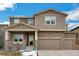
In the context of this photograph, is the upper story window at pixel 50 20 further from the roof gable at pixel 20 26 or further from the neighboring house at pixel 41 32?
the roof gable at pixel 20 26

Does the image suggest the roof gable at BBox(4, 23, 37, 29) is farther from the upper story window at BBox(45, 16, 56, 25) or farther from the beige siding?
the upper story window at BBox(45, 16, 56, 25)

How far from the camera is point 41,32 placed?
22.5 metres

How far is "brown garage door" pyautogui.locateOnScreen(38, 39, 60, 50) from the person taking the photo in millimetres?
20797

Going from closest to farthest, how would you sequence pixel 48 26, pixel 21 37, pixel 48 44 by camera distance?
pixel 48 44, pixel 21 37, pixel 48 26

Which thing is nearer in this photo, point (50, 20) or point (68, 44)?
point (68, 44)

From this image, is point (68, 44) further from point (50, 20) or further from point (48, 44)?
point (50, 20)

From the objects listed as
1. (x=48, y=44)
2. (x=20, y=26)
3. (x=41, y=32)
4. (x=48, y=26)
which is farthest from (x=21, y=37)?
(x=48, y=44)

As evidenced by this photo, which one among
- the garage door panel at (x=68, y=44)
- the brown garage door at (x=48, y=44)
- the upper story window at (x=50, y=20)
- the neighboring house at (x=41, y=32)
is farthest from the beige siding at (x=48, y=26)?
the garage door panel at (x=68, y=44)

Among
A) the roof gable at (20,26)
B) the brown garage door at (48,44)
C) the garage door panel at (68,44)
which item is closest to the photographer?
the brown garage door at (48,44)

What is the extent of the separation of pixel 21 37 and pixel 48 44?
239 cm

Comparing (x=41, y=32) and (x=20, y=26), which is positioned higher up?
(x=20, y=26)

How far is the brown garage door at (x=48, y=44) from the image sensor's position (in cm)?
2080

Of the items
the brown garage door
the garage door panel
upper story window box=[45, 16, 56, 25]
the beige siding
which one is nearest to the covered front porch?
the brown garage door

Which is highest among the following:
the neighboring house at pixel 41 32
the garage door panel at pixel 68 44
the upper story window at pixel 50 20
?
the upper story window at pixel 50 20
